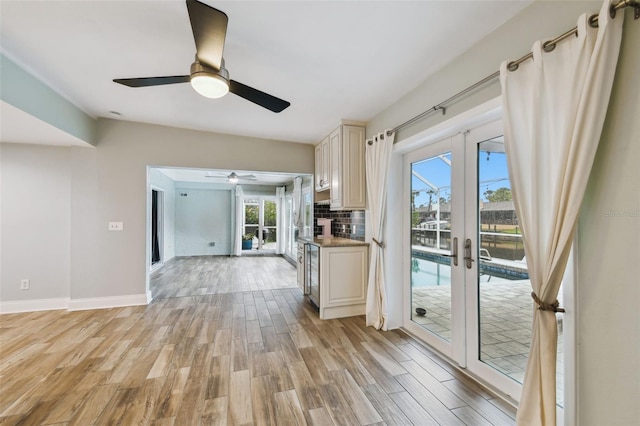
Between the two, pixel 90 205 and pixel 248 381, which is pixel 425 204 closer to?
pixel 248 381

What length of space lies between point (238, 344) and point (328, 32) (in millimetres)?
2916

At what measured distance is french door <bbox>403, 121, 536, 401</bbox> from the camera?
6.21 feet

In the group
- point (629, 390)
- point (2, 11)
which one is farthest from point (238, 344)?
point (2, 11)

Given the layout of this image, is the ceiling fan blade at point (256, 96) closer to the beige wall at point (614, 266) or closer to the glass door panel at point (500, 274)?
the glass door panel at point (500, 274)

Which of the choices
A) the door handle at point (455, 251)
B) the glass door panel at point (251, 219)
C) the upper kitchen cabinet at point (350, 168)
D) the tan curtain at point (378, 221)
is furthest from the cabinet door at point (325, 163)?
the glass door panel at point (251, 219)

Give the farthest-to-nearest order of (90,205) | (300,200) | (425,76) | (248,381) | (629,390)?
(300,200) → (90,205) → (425,76) → (248,381) → (629,390)

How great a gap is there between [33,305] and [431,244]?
17.3 feet

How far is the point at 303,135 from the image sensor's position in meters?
4.16

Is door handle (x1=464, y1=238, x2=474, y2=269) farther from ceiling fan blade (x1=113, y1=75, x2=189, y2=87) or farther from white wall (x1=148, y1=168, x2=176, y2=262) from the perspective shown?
white wall (x1=148, y1=168, x2=176, y2=262)

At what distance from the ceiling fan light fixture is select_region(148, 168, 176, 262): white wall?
18.1 ft

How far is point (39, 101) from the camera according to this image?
2.57 meters

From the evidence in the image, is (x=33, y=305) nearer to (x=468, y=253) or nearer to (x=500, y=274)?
(x=468, y=253)

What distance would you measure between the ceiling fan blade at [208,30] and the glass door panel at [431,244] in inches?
81.0

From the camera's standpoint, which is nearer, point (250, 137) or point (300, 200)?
point (250, 137)
